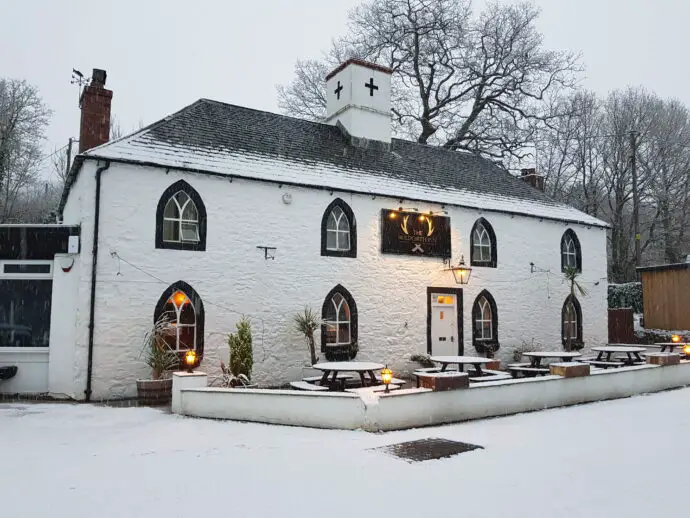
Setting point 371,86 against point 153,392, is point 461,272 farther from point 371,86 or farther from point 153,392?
point 153,392

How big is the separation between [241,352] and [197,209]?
3573mm

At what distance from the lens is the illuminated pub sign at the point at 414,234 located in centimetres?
1442

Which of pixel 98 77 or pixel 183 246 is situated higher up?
pixel 98 77

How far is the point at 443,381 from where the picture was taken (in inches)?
344

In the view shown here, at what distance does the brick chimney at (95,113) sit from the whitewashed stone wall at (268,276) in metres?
1.25

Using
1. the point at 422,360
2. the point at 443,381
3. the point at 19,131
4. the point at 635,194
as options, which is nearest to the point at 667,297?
the point at 635,194

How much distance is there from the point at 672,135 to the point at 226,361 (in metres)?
30.6

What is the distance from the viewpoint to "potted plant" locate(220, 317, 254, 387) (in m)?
10.8

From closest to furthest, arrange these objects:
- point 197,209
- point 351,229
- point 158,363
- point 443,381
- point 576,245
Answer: point 443,381
point 158,363
point 197,209
point 351,229
point 576,245

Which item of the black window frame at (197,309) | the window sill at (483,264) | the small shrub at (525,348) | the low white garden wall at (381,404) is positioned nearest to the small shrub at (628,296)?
the small shrub at (525,348)

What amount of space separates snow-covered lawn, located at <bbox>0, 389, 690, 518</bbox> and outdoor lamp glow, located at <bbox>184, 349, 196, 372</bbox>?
1794mm

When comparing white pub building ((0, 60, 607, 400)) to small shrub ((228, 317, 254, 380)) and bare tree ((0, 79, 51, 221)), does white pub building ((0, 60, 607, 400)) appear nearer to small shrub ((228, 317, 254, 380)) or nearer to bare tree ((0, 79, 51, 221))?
small shrub ((228, 317, 254, 380))

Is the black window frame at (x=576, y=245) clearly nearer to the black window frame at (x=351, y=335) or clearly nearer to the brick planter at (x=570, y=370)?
the brick planter at (x=570, y=370)

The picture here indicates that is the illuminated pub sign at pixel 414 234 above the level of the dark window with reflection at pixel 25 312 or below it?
above
